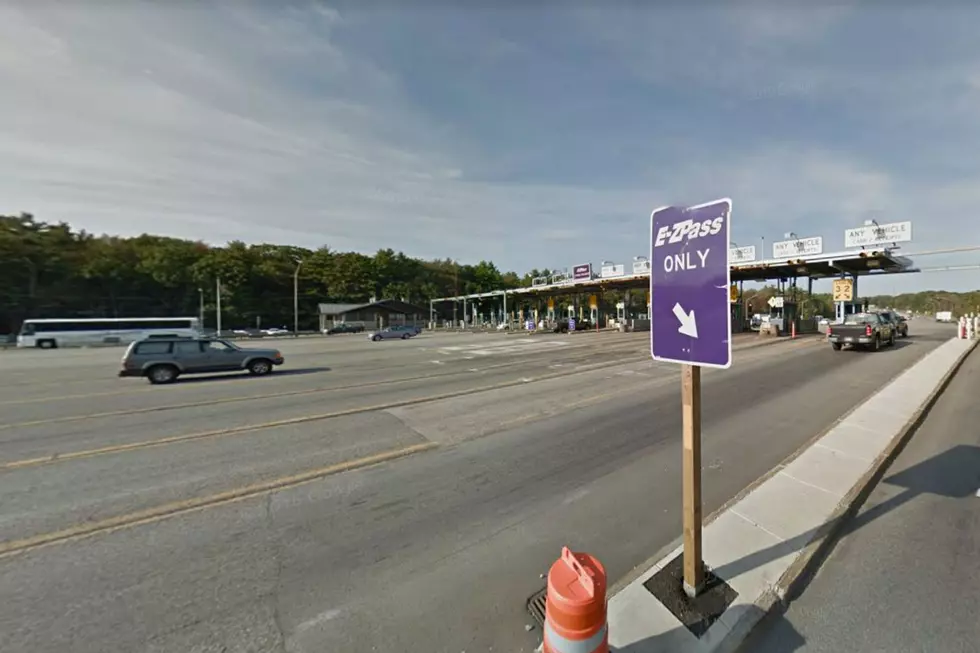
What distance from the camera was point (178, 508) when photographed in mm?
4035

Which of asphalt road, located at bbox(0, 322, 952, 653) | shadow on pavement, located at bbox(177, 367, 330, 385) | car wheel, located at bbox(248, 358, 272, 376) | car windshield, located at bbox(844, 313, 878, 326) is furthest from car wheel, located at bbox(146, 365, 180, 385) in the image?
car windshield, located at bbox(844, 313, 878, 326)

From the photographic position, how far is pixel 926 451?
5.29 metres

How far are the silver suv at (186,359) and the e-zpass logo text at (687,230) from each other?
1498 cm

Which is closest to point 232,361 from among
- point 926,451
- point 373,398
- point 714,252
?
point 373,398

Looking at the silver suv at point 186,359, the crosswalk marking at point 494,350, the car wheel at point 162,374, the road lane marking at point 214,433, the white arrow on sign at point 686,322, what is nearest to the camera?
the white arrow on sign at point 686,322

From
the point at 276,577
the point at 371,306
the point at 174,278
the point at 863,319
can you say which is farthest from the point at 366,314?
the point at 276,577

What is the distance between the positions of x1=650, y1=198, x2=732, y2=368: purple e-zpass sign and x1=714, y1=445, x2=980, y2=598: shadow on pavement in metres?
1.78

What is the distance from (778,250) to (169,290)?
3043 inches

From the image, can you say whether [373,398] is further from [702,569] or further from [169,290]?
[169,290]

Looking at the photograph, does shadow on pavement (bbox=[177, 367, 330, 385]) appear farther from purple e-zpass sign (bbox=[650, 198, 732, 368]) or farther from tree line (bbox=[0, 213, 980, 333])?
tree line (bbox=[0, 213, 980, 333])

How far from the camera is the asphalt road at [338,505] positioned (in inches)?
99.6

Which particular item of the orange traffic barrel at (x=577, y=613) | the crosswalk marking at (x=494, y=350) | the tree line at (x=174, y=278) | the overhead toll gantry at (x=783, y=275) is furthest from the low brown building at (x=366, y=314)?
the orange traffic barrel at (x=577, y=613)

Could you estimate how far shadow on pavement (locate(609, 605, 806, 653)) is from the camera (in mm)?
2209

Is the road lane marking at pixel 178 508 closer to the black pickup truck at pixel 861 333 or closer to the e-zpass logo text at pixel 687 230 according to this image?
the e-zpass logo text at pixel 687 230
